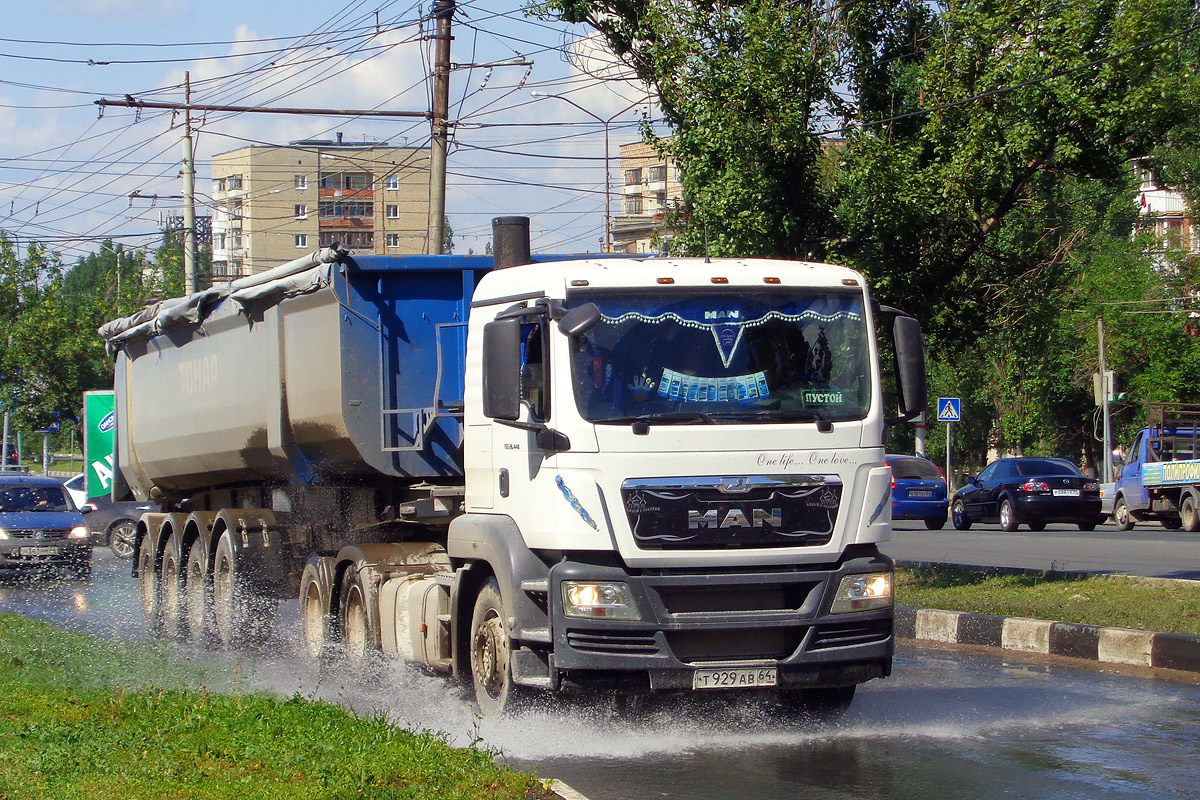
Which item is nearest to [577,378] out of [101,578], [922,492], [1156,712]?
[1156,712]

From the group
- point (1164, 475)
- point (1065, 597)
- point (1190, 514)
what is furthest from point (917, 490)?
point (1065, 597)

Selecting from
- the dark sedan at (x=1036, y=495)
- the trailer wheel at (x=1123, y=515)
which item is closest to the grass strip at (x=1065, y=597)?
the dark sedan at (x=1036, y=495)

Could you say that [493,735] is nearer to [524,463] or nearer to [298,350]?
[524,463]

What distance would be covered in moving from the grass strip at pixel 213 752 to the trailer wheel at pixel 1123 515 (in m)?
23.9

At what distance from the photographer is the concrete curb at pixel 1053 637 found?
9.99m

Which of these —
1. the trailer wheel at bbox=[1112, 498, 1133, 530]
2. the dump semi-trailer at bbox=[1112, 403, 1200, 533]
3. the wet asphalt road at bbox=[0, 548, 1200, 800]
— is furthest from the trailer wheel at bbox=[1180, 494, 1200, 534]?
the wet asphalt road at bbox=[0, 548, 1200, 800]

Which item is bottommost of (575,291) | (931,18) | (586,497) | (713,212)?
(586,497)

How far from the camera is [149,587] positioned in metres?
15.5

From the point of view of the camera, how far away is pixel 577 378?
739cm

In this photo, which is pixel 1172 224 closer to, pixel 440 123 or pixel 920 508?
pixel 920 508

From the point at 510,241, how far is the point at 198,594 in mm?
6215

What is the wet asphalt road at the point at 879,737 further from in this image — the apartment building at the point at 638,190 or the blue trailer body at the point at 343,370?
the apartment building at the point at 638,190

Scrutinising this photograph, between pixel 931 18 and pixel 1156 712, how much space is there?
7896 mm

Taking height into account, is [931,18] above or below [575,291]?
above
